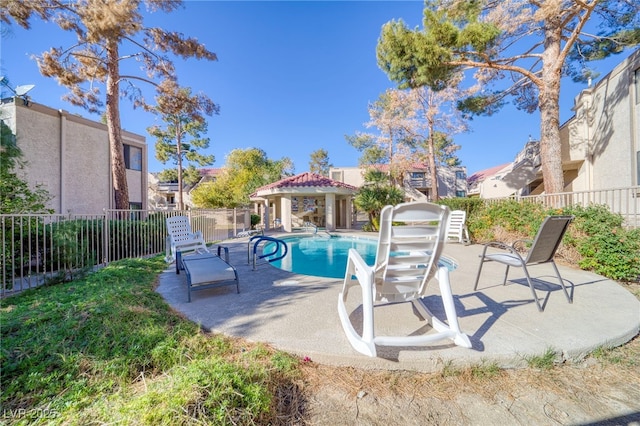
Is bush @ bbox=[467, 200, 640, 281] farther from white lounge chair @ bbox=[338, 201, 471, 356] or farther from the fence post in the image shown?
the fence post

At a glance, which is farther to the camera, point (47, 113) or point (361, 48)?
point (361, 48)

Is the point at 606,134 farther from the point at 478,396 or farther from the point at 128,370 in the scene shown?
the point at 128,370

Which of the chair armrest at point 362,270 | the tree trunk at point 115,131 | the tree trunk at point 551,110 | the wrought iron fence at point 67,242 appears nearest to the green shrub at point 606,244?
the tree trunk at point 551,110

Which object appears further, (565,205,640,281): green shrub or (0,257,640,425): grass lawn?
(565,205,640,281): green shrub

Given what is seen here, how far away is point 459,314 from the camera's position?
3.10 metres

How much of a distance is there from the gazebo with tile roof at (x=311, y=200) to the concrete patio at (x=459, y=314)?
12.2 meters

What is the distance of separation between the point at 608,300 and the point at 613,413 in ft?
9.08

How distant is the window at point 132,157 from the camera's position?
49.1ft

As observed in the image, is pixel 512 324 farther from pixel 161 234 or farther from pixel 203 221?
pixel 203 221

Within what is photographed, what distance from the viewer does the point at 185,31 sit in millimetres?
8945

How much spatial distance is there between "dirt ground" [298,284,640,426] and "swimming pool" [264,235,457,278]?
3968mm

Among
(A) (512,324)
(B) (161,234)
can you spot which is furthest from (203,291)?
(B) (161,234)

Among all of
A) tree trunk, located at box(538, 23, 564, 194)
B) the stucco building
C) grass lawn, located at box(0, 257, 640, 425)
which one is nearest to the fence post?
grass lawn, located at box(0, 257, 640, 425)

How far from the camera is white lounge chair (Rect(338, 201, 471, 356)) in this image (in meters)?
2.20
